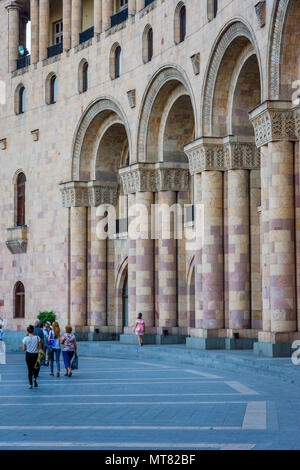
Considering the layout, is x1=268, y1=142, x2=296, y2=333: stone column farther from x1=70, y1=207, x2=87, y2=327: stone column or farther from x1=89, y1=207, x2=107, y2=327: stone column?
x1=70, y1=207, x2=87, y2=327: stone column

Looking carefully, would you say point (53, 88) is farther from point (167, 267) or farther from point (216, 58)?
point (216, 58)

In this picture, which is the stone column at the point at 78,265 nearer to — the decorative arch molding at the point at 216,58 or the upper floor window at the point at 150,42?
the upper floor window at the point at 150,42

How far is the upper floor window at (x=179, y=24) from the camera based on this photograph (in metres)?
31.8

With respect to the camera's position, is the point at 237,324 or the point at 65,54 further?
the point at 65,54

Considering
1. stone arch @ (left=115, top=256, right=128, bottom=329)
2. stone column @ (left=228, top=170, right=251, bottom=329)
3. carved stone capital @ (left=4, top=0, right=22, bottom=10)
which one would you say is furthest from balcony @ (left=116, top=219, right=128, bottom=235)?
carved stone capital @ (left=4, top=0, right=22, bottom=10)

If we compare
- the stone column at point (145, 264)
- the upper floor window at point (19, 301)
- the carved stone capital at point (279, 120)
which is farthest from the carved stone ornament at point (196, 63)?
the upper floor window at point (19, 301)

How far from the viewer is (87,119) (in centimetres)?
3869

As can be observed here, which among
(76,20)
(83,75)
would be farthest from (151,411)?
(76,20)

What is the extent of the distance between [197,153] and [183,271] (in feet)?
19.8

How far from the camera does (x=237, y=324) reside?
1120 inches

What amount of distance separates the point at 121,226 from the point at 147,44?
8351 millimetres

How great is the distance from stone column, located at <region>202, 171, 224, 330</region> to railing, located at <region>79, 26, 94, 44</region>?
41.2 ft
